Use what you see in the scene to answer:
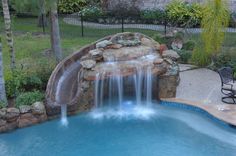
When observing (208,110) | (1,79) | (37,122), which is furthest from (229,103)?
(1,79)

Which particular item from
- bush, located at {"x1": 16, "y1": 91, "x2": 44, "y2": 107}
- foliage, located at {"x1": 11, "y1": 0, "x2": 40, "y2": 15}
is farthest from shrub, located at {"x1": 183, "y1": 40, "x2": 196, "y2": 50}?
bush, located at {"x1": 16, "y1": 91, "x2": 44, "y2": 107}

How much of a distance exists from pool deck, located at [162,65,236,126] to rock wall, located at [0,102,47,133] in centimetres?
374

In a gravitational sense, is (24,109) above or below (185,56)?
below

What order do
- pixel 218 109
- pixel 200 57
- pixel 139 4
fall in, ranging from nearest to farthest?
pixel 218 109, pixel 200 57, pixel 139 4

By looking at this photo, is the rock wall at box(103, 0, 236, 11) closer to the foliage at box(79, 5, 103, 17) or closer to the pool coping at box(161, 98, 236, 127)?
the foliage at box(79, 5, 103, 17)

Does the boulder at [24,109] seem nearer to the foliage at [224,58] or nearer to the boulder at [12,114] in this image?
the boulder at [12,114]

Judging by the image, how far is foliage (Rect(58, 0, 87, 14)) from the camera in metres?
→ 24.8

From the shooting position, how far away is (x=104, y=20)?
2253 centimetres

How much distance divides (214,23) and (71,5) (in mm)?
12506

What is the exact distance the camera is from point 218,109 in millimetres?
11586

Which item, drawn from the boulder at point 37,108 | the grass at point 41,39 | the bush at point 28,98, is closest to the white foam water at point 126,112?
the boulder at point 37,108

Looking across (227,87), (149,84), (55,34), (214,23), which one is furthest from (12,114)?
(214,23)

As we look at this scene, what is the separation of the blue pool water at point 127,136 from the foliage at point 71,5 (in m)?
13.8

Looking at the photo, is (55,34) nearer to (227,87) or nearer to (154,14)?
(227,87)
